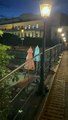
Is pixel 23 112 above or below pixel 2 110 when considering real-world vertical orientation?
below

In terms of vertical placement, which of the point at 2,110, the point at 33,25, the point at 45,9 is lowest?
the point at 2,110

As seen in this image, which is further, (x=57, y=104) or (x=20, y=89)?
(x=57, y=104)

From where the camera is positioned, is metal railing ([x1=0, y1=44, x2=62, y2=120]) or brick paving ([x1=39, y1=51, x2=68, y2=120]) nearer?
metal railing ([x1=0, y1=44, x2=62, y2=120])

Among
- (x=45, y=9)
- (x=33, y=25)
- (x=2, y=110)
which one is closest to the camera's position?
(x=2, y=110)

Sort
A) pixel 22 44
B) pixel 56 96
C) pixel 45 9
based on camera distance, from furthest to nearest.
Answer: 1. pixel 22 44
2. pixel 56 96
3. pixel 45 9

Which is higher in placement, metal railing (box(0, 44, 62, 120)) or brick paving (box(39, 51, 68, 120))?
metal railing (box(0, 44, 62, 120))

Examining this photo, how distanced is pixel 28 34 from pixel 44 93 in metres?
70.8

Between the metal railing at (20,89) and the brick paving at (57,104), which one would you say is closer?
the metal railing at (20,89)

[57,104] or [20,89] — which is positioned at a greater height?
[20,89]

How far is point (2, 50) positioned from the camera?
6.23 meters

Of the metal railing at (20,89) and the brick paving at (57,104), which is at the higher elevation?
the metal railing at (20,89)

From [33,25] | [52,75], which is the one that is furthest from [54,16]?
[52,75]

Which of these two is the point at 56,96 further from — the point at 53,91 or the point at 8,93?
the point at 8,93

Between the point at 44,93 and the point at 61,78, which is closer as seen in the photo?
the point at 44,93
